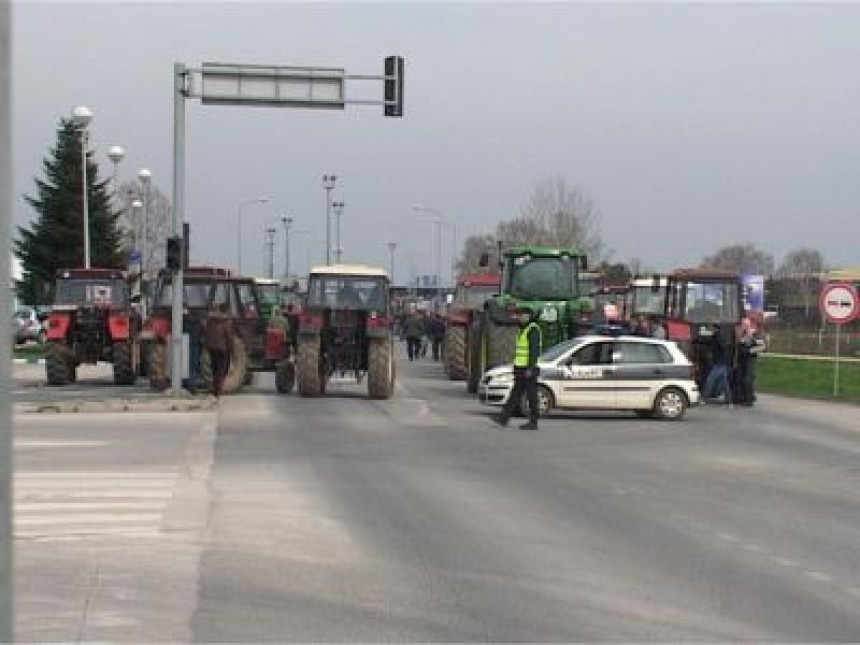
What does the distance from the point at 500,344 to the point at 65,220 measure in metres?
46.2

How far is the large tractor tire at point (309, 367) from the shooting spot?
25.2 m

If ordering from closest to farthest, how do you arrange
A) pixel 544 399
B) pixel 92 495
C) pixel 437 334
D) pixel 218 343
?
pixel 92 495 → pixel 544 399 → pixel 218 343 → pixel 437 334

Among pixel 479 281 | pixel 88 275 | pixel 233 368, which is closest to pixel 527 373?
pixel 233 368

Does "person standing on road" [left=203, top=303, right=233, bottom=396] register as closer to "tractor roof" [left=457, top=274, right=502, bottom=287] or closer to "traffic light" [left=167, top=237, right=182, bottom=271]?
"traffic light" [left=167, top=237, right=182, bottom=271]

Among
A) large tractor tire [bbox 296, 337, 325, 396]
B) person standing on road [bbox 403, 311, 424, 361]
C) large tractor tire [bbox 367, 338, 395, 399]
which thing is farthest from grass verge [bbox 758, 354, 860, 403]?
person standing on road [bbox 403, 311, 424, 361]

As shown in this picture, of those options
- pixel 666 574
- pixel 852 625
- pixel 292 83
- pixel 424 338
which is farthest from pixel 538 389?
pixel 424 338

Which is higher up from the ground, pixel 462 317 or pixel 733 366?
pixel 462 317

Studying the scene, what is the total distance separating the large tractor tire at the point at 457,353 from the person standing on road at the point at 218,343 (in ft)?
28.8

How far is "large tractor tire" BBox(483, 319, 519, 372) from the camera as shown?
25469 millimetres

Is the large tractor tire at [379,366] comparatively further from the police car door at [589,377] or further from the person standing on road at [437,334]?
the person standing on road at [437,334]

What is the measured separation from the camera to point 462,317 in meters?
32.8

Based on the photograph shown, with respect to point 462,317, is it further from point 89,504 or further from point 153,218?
point 153,218

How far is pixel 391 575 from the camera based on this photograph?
8.38 meters

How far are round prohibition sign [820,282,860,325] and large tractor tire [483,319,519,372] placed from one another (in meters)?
8.22
